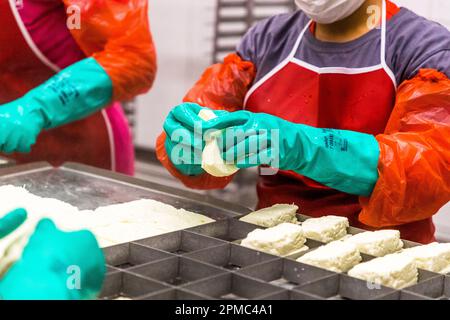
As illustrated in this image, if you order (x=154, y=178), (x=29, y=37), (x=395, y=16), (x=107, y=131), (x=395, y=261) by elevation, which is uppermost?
(x=395, y=16)

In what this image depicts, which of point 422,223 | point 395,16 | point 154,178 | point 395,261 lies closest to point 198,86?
point 395,16

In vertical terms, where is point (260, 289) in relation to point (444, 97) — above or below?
below

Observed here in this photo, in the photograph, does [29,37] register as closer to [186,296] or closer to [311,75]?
[311,75]

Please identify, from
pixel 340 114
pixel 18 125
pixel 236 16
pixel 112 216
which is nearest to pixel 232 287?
pixel 112 216

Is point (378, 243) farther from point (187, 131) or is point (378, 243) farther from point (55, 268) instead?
point (55, 268)

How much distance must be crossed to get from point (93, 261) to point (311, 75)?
126 centimetres

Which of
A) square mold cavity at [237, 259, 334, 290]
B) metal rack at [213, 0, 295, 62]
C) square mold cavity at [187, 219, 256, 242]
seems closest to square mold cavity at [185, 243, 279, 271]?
square mold cavity at [237, 259, 334, 290]

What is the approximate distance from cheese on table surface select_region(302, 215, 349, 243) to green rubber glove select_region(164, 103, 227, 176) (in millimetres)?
367

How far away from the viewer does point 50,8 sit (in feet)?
10.8

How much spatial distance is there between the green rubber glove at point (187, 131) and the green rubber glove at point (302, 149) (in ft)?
0.23

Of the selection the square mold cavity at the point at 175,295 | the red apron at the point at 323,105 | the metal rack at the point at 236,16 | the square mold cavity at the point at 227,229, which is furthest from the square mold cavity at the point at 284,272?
the metal rack at the point at 236,16

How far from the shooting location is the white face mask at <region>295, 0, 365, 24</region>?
255 cm

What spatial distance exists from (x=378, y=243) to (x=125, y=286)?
67 cm

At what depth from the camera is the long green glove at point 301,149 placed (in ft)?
7.30
